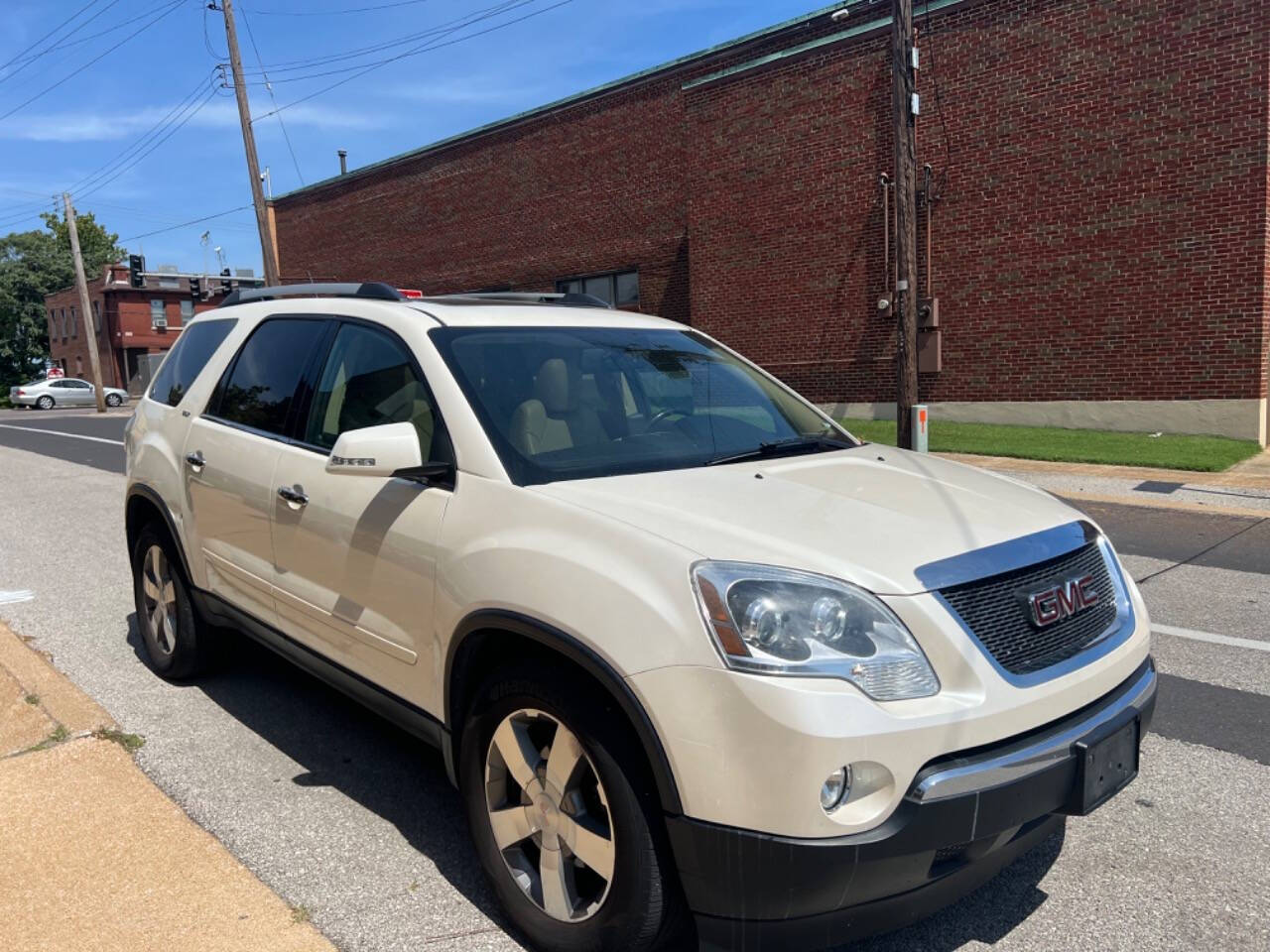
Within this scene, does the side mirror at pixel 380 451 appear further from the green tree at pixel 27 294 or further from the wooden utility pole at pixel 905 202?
the green tree at pixel 27 294

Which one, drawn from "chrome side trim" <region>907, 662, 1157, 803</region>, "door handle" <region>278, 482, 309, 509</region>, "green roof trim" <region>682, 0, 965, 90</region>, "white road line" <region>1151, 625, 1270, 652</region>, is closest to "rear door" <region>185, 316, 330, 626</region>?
"door handle" <region>278, 482, 309, 509</region>

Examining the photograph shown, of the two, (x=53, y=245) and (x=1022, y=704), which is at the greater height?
(x=53, y=245)

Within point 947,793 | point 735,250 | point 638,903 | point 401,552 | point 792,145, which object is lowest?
point 638,903

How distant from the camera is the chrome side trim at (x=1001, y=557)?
7.75 ft

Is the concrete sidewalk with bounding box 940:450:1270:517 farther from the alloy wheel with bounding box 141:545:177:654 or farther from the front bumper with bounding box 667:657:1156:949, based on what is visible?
the alloy wheel with bounding box 141:545:177:654

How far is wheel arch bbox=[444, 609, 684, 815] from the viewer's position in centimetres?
224

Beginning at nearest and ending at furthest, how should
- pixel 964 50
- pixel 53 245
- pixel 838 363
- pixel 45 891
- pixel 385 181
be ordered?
1. pixel 45 891
2. pixel 964 50
3. pixel 838 363
4. pixel 385 181
5. pixel 53 245

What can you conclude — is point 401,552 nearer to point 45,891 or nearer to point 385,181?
point 45,891

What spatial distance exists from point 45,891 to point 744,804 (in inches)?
89.0

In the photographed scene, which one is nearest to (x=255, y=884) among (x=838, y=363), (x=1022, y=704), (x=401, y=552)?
(x=401, y=552)

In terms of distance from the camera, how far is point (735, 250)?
66.2 ft

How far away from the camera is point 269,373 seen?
13.7 ft

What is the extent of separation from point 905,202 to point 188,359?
10088mm

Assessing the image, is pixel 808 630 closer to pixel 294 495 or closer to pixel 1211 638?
pixel 294 495
